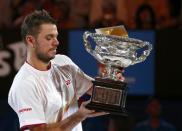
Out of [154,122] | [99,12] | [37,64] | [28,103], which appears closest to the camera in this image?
[28,103]

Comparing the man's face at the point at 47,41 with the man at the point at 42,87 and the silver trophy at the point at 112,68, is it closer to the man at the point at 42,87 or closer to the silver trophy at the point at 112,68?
the man at the point at 42,87

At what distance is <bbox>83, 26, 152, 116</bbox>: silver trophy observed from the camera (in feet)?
14.3

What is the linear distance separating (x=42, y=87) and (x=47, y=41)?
0.32 meters

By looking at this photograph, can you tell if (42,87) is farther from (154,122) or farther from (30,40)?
(154,122)

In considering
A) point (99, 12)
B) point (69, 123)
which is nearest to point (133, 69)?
point (99, 12)

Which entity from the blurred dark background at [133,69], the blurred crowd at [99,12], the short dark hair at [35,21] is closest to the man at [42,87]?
the short dark hair at [35,21]

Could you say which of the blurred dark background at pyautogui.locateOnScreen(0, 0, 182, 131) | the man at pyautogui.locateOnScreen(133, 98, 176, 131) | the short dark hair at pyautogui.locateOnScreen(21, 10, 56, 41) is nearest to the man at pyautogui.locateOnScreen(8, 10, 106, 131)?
the short dark hair at pyautogui.locateOnScreen(21, 10, 56, 41)

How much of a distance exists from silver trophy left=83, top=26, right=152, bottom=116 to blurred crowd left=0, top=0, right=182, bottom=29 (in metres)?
3.24

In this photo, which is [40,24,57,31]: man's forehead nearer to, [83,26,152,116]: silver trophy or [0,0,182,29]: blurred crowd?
[83,26,152,116]: silver trophy

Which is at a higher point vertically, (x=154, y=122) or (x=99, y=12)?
(x=99, y=12)

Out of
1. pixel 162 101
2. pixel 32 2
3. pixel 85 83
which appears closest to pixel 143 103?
pixel 162 101

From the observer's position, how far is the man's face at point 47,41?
4398mm

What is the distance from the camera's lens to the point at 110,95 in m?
4.39

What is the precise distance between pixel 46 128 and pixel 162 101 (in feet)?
11.1
